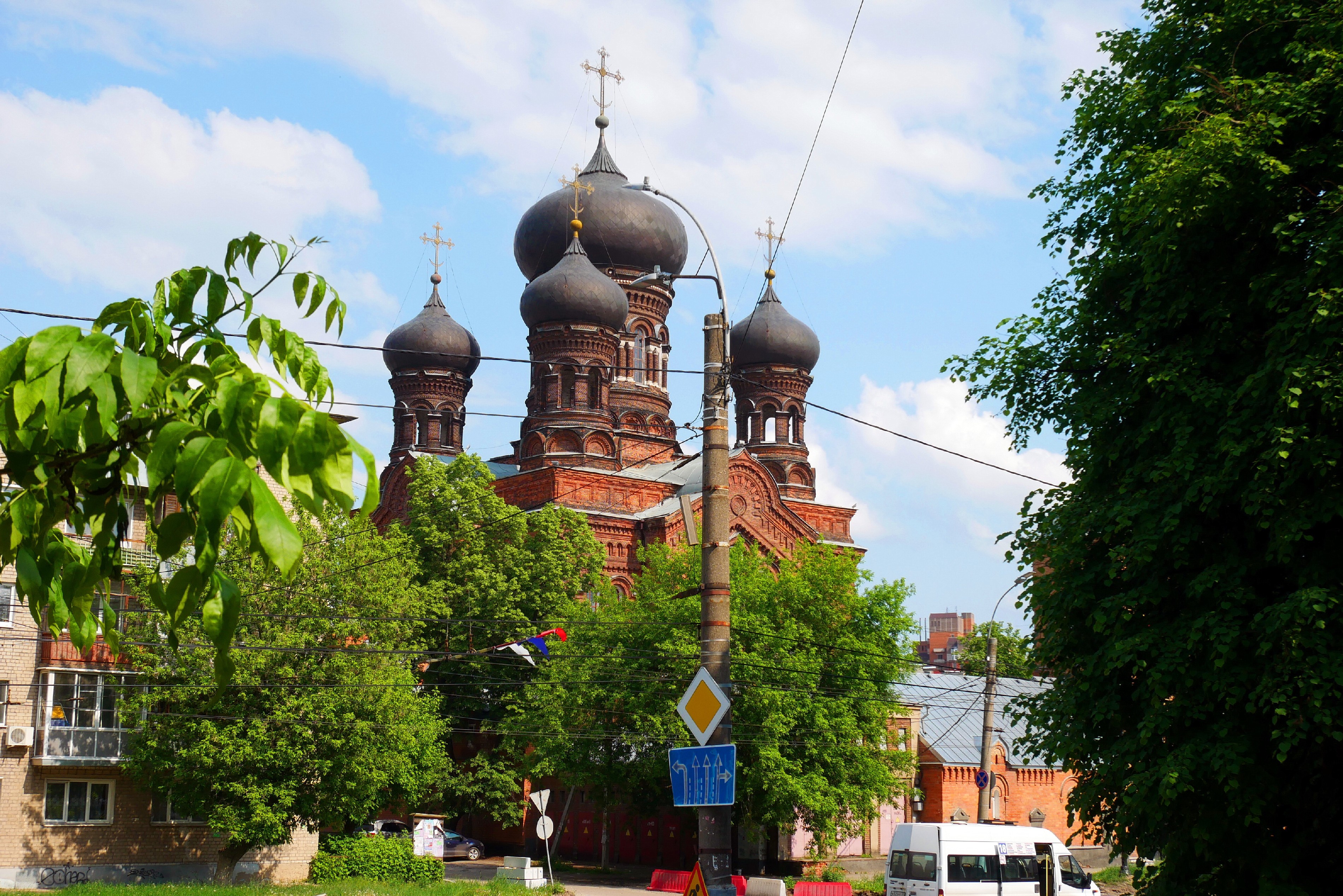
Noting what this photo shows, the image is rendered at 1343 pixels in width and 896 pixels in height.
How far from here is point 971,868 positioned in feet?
79.8

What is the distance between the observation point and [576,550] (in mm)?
38875

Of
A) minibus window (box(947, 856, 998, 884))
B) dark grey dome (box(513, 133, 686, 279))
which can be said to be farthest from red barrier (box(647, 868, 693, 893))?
dark grey dome (box(513, 133, 686, 279))

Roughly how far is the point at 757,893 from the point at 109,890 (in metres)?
12.9

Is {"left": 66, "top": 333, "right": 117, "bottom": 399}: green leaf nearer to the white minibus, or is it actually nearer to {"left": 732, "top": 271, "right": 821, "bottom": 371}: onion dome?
the white minibus

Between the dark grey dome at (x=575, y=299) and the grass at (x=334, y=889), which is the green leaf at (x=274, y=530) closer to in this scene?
the grass at (x=334, y=889)

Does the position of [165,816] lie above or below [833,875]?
above

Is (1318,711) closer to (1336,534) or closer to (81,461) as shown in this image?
(1336,534)

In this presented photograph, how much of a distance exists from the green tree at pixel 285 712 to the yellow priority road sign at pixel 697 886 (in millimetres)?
17731

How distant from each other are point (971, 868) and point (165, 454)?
23705 mm

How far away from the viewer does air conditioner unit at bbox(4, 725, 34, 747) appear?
26547 mm

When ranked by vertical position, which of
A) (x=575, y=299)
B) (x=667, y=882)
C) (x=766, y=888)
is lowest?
(x=667, y=882)

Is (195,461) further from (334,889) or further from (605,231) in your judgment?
(605,231)

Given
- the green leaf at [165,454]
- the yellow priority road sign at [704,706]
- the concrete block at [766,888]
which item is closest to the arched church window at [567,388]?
the concrete block at [766,888]

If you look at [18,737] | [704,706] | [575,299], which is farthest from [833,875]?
[704,706]
